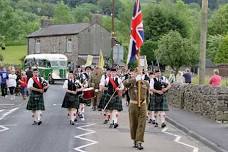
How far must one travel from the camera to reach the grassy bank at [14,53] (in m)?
94.7

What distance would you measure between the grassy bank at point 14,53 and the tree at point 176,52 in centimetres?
3916

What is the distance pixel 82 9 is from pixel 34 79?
541 feet

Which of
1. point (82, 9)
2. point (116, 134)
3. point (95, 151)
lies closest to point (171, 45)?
point (116, 134)

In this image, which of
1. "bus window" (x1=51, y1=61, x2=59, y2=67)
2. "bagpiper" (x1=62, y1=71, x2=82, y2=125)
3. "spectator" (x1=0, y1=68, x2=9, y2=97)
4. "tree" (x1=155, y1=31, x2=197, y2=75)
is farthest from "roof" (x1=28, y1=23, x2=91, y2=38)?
"bagpiper" (x1=62, y1=71, x2=82, y2=125)

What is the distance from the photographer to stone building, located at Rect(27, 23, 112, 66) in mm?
78875

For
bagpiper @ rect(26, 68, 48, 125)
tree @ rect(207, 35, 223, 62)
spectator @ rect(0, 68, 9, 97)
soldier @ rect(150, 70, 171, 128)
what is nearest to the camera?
bagpiper @ rect(26, 68, 48, 125)

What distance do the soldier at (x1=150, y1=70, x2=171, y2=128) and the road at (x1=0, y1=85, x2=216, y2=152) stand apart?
59 centimetres

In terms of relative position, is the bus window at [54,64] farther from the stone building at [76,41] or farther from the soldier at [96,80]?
the soldier at [96,80]

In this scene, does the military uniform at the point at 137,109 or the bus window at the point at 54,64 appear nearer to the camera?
the military uniform at the point at 137,109

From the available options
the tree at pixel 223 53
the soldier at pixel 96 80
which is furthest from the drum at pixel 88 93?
the tree at pixel 223 53

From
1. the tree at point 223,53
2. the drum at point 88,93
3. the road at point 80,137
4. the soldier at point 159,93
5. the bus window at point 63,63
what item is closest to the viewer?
the road at point 80,137

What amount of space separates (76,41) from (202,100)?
5763 centimetres

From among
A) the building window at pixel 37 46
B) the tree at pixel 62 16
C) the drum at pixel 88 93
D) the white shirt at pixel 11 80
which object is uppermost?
the tree at pixel 62 16

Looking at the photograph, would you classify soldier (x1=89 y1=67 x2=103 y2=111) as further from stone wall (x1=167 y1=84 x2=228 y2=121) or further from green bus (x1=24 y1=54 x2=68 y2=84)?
green bus (x1=24 y1=54 x2=68 y2=84)
